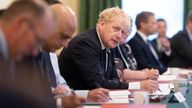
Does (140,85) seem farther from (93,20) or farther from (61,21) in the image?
(93,20)

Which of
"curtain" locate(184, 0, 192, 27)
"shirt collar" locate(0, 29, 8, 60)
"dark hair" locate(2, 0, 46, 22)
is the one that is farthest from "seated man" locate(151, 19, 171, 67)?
"shirt collar" locate(0, 29, 8, 60)

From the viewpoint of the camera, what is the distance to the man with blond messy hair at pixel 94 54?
9.32 feet

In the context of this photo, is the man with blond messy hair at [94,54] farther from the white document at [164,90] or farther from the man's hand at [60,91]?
the man's hand at [60,91]

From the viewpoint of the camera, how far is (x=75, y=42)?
2.90m

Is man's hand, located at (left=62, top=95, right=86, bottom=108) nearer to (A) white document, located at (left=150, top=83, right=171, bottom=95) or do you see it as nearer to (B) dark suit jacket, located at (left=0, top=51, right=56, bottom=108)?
(B) dark suit jacket, located at (left=0, top=51, right=56, bottom=108)

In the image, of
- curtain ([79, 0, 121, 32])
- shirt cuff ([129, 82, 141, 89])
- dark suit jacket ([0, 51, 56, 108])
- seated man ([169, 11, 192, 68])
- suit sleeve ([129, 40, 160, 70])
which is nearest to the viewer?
dark suit jacket ([0, 51, 56, 108])

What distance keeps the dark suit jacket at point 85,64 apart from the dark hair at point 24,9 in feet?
5.00

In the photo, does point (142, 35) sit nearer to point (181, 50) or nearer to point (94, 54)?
point (181, 50)

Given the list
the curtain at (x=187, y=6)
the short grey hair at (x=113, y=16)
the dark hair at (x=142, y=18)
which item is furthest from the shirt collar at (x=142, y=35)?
the short grey hair at (x=113, y=16)

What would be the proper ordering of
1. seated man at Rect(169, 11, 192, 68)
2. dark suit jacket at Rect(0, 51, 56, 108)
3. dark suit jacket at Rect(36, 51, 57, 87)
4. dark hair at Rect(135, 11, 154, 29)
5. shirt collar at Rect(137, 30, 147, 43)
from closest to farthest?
dark suit jacket at Rect(0, 51, 56, 108) < dark suit jacket at Rect(36, 51, 57, 87) < shirt collar at Rect(137, 30, 147, 43) < dark hair at Rect(135, 11, 154, 29) < seated man at Rect(169, 11, 192, 68)

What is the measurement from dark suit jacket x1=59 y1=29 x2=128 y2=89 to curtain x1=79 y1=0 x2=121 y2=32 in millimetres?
3040

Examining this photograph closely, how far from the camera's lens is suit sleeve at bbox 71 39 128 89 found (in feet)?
9.26

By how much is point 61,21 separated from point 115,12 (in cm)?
90

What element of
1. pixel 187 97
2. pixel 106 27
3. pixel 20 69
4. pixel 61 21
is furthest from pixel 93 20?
pixel 20 69
